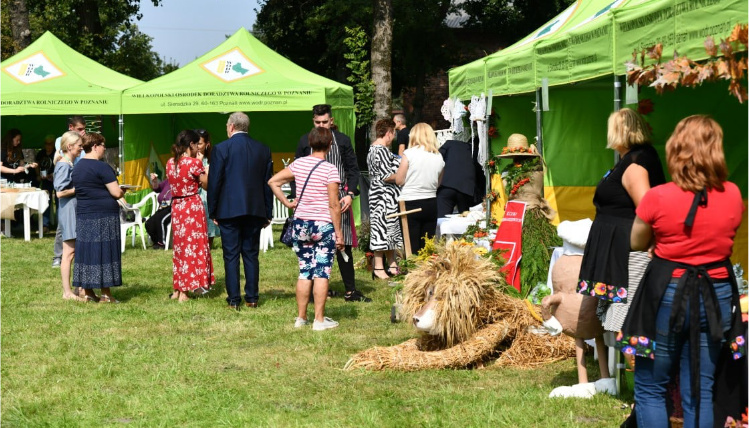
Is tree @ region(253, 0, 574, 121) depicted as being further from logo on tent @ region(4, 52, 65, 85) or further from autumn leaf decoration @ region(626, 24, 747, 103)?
autumn leaf decoration @ region(626, 24, 747, 103)

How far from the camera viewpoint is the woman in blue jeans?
373 cm

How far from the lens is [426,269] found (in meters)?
6.26

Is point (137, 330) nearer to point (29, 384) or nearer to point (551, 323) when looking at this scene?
point (29, 384)

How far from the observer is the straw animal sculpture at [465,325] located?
605 cm

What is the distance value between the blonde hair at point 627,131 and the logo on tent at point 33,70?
13.0 m

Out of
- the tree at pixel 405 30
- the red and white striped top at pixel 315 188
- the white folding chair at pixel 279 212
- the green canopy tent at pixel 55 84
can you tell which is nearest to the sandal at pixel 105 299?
the red and white striped top at pixel 315 188

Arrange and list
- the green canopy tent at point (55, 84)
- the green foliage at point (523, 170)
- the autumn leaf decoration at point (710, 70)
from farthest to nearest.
→ the green canopy tent at point (55, 84) → the green foliage at point (523, 170) → the autumn leaf decoration at point (710, 70)

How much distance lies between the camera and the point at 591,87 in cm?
901

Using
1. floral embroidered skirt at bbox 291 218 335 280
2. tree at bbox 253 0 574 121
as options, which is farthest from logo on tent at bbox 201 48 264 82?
tree at bbox 253 0 574 121

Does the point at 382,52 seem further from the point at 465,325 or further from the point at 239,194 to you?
the point at 465,325

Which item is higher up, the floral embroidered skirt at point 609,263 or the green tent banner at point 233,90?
the green tent banner at point 233,90

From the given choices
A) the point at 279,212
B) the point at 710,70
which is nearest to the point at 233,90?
the point at 279,212

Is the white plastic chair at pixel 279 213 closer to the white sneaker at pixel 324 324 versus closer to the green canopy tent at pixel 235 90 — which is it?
the green canopy tent at pixel 235 90

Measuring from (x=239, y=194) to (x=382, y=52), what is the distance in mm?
13010
